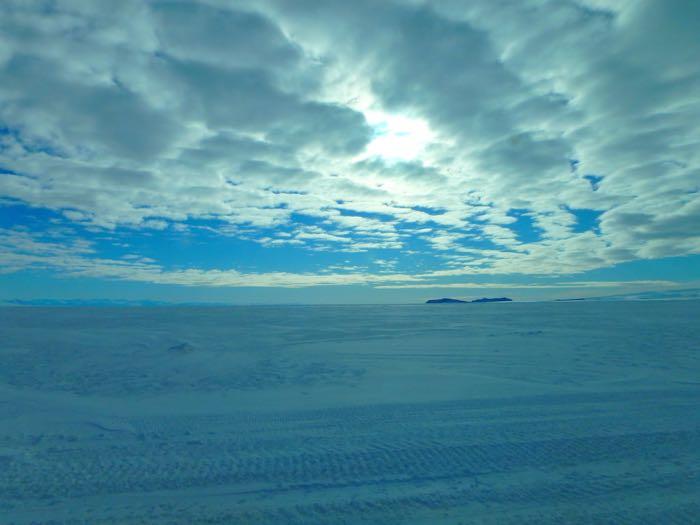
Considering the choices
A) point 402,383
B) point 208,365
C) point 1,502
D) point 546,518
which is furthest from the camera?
point 208,365

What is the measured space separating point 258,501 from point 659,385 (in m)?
9.71

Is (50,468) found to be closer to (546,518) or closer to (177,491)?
(177,491)

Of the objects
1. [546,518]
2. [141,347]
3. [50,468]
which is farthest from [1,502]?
[141,347]

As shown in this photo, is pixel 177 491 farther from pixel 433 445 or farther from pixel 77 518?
pixel 433 445

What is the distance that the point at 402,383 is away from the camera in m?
11.2

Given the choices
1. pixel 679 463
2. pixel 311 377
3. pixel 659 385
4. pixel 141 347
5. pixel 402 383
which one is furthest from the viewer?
pixel 141 347

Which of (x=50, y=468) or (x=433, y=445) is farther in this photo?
(x=433, y=445)

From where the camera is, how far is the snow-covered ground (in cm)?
478

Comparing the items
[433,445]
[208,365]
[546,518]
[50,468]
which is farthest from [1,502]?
[208,365]

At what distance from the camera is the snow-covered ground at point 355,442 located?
478 cm

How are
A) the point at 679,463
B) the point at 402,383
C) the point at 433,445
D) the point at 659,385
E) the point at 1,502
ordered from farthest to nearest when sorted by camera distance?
the point at 402,383 → the point at 659,385 → the point at 433,445 → the point at 679,463 → the point at 1,502

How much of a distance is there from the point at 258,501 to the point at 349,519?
1.08 meters

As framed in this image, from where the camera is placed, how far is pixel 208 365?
14195mm

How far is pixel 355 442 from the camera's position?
675 cm
